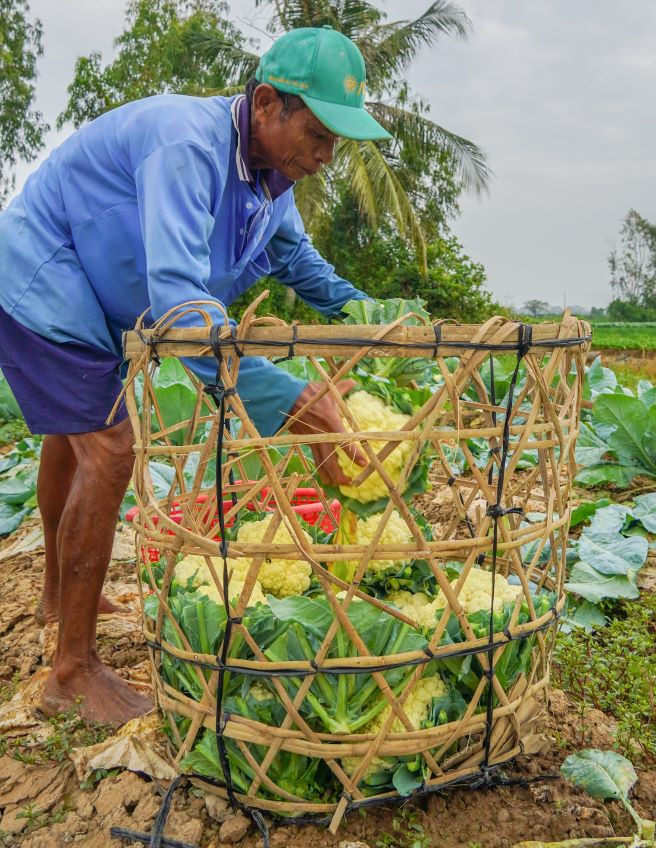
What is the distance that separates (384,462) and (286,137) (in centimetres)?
88

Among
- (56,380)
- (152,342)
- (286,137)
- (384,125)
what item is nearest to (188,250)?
(152,342)

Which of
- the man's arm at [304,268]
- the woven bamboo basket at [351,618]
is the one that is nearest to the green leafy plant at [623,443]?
the man's arm at [304,268]

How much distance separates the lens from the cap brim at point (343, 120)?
1796mm

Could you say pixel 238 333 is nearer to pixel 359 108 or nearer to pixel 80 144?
pixel 359 108

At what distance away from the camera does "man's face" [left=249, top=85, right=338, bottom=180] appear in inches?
74.7

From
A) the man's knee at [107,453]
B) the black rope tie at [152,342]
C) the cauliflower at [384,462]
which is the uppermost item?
the black rope tie at [152,342]

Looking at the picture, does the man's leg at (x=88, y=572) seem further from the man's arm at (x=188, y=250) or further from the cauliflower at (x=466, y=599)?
the cauliflower at (x=466, y=599)

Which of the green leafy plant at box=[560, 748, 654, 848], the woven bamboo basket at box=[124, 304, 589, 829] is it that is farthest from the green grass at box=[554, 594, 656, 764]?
the woven bamboo basket at box=[124, 304, 589, 829]

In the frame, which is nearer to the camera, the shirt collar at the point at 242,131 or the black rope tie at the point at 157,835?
the black rope tie at the point at 157,835

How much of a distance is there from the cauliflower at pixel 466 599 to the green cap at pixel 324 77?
1.02m

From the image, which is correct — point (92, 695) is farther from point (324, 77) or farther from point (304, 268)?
point (324, 77)

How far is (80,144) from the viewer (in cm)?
202

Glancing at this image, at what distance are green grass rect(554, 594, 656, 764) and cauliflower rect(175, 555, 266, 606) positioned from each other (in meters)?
0.82

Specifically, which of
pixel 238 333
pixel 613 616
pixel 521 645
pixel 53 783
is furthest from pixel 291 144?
pixel 613 616
